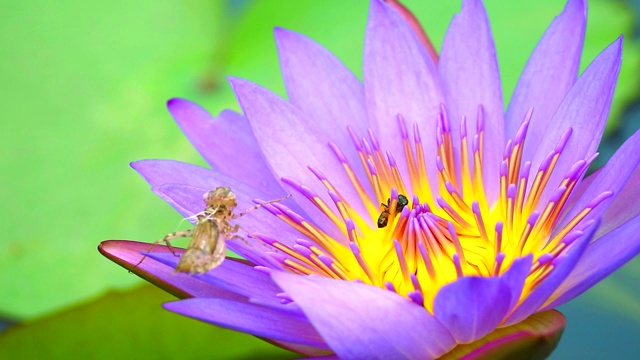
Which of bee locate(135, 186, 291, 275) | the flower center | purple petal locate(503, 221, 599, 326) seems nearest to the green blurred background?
the flower center

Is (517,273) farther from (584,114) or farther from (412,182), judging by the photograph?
(412,182)

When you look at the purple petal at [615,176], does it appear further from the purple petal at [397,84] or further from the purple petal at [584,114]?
the purple petal at [397,84]

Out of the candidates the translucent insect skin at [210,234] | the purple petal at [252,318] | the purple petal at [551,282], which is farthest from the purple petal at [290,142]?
the purple petal at [551,282]

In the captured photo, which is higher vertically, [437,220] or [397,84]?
[397,84]

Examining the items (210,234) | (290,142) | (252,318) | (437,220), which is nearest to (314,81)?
(290,142)

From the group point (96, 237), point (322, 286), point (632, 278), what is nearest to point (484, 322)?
point (322, 286)

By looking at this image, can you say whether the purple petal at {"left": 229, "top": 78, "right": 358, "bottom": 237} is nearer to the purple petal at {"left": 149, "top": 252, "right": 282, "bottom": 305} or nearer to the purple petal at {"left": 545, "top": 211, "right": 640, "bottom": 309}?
the purple petal at {"left": 149, "top": 252, "right": 282, "bottom": 305}
